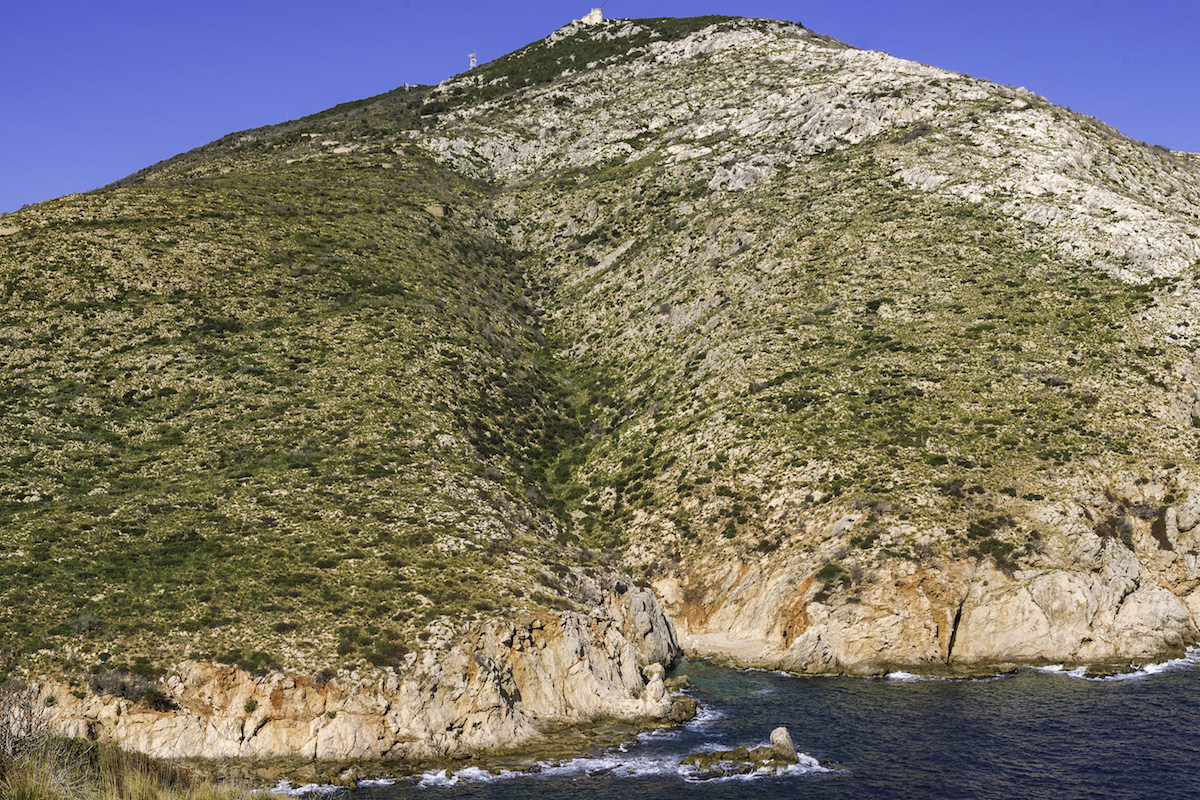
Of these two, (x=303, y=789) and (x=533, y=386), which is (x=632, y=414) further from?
(x=303, y=789)

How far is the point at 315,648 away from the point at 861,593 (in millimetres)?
38590

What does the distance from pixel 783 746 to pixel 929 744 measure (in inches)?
328

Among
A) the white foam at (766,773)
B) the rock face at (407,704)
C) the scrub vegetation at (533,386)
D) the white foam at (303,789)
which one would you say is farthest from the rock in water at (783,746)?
the white foam at (303,789)

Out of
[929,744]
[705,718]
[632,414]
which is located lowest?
[929,744]

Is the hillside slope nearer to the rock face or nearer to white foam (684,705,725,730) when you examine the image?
white foam (684,705,725,730)

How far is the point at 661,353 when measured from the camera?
10106 cm

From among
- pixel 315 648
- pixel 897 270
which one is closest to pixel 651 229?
pixel 897 270

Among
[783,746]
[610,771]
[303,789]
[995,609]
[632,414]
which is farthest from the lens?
[632,414]

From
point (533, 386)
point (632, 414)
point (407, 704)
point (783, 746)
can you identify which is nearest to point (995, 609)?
point (783, 746)

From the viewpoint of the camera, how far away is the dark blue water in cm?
4303

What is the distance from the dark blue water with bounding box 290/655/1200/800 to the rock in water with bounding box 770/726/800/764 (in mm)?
737

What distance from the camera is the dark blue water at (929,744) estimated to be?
141 ft

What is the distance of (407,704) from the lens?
163 ft

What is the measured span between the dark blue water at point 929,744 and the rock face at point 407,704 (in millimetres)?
3734
